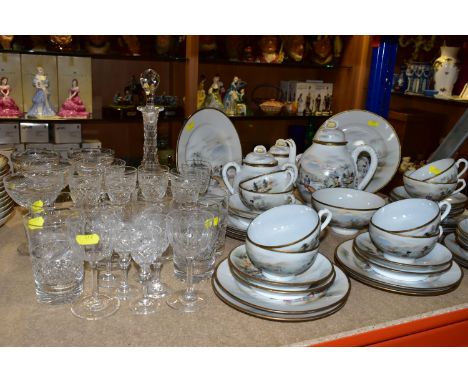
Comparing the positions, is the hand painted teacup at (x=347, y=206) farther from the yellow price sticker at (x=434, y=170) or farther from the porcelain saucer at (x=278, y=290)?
the porcelain saucer at (x=278, y=290)

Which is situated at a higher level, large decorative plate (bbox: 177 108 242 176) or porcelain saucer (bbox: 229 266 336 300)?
large decorative plate (bbox: 177 108 242 176)

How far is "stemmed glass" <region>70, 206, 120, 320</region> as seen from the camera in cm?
81

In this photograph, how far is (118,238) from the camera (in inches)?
34.0

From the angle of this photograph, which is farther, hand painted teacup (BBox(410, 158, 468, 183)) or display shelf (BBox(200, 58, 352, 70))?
display shelf (BBox(200, 58, 352, 70))

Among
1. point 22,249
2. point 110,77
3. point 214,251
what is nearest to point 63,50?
point 110,77

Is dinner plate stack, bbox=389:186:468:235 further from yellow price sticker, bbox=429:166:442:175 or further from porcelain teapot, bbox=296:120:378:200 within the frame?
porcelain teapot, bbox=296:120:378:200

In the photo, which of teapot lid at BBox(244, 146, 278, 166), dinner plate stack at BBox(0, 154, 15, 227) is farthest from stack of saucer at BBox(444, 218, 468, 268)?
dinner plate stack at BBox(0, 154, 15, 227)

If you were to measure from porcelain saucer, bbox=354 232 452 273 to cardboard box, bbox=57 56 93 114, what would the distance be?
→ 2204mm

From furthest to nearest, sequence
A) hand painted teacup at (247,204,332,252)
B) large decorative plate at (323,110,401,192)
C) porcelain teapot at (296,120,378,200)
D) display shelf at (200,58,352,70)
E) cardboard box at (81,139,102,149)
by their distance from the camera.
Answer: display shelf at (200,58,352,70) < cardboard box at (81,139,102,149) < large decorative plate at (323,110,401,192) < porcelain teapot at (296,120,378,200) < hand painted teacup at (247,204,332,252)

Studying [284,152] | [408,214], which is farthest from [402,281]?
[284,152]

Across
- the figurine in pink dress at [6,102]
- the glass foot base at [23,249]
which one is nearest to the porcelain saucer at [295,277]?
the glass foot base at [23,249]

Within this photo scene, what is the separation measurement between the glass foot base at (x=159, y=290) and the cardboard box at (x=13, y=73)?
2217 millimetres

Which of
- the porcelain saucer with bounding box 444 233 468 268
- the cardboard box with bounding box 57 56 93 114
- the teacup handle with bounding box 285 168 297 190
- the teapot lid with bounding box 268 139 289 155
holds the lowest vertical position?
the porcelain saucer with bounding box 444 233 468 268

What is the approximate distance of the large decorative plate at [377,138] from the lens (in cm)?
154
